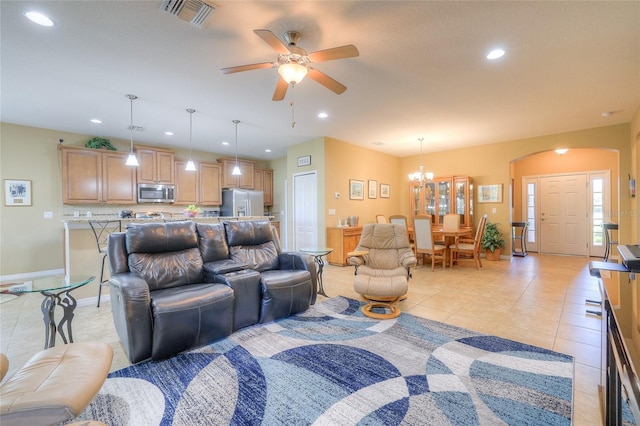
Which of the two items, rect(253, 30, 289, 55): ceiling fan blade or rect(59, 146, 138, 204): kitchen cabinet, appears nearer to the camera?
rect(253, 30, 289, 55): ceiling fan blade

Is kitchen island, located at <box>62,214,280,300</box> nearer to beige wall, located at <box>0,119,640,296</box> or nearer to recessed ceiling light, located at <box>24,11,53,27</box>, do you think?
recessed ceiling light, located at <box>24,11,53,27</box>

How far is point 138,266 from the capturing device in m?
2.58

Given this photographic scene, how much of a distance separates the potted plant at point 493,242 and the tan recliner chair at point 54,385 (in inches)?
273

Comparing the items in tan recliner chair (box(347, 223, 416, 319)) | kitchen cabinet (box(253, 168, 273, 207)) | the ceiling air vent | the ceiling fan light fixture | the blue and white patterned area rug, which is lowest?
the blue and white patterned area rug

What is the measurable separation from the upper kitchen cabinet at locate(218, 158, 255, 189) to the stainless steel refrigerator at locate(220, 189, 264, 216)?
29 centimetres

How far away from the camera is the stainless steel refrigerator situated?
710 cm

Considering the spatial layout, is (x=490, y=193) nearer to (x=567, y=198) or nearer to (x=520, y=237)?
(x=520, y=237)

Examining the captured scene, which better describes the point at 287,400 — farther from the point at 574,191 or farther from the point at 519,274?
the point at 574,191

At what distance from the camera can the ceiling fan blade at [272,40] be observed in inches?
77.2

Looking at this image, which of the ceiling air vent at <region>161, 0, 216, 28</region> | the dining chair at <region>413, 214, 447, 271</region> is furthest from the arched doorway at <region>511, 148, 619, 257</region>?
the ceiling air vent at <region>161, 0, 216, 28</region>

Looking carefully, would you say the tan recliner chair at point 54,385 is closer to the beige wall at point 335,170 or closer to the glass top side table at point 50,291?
the glass top side table at point 50,291

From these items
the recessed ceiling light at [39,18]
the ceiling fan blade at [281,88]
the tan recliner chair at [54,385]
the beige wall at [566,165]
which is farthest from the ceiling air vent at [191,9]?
the beige wall at [566,165]

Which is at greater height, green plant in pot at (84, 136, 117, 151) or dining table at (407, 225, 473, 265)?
green plant in pot at (84, 136, 117, 151)

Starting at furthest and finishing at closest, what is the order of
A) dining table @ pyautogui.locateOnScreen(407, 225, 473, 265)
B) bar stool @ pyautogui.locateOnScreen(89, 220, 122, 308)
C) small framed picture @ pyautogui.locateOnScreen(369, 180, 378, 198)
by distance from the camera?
1. small framed picture @ pyautogui.locateOnScreen(369, 180, 378, 198)
2. dining table @ pyautogui.locateOnScreen(407, 225, 473, 265)
3. bar stool @ pyautogui.locateOnScreen(89, 220, 122, 308)
